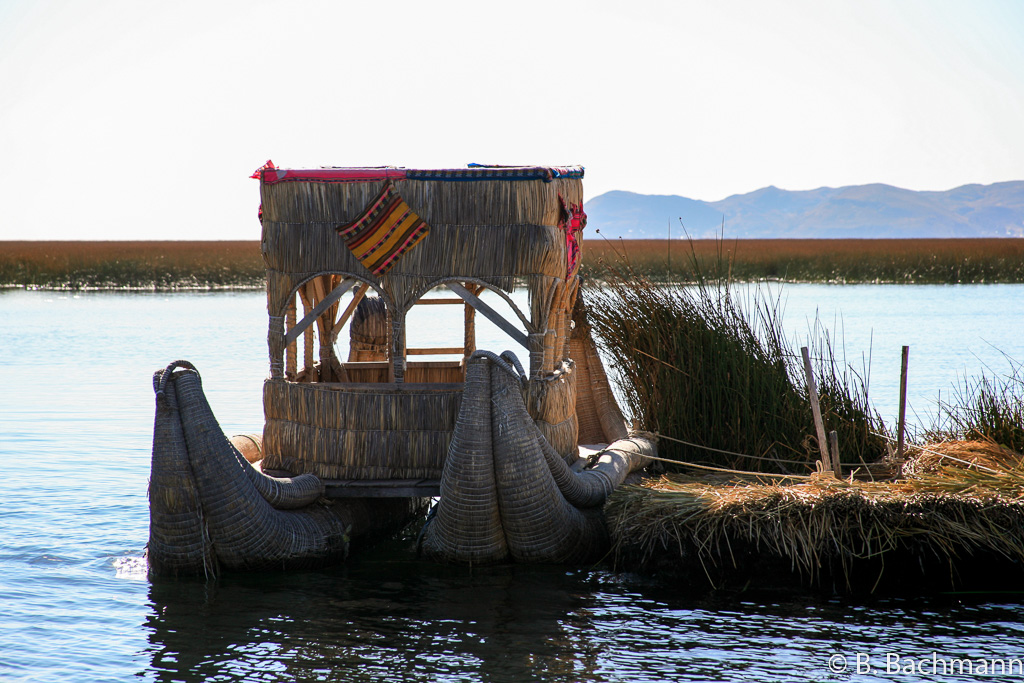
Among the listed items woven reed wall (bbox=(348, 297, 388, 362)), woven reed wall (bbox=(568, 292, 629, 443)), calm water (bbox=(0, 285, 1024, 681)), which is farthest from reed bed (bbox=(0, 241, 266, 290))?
calm water (bbox=(0, 285, 1024, 681))

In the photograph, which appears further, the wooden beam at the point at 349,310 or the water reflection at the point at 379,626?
the wooden beam at the point at 349,310

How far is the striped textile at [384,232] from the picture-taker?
798 centimetres

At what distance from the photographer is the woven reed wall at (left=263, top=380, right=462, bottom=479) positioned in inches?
318

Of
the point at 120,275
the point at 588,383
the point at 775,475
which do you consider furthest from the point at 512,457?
the point at 120,275

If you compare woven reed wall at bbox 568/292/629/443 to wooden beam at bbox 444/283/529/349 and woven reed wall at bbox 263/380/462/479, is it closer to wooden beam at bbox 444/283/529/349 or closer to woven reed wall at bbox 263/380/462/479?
wooden beam at bbox 444/283/529/349

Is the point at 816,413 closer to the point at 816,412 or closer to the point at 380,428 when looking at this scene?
the point at 816,412

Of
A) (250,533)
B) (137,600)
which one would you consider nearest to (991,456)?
(250,533)

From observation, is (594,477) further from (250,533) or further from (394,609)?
(250,533)

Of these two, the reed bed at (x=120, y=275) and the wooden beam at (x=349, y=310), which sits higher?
the reed bed at (x=120, y=275)

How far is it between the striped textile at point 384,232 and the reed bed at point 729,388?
2825 millimetres

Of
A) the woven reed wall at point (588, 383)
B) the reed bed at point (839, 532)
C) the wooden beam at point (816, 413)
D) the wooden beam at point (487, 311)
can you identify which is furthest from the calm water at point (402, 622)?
the woven reed wall at point (588, 383)

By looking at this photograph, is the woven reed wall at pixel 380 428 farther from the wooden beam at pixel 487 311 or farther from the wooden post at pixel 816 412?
the wooden post at pixel 816 412

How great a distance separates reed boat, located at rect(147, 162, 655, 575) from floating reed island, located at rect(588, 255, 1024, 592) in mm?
807

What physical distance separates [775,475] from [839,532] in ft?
2.84
